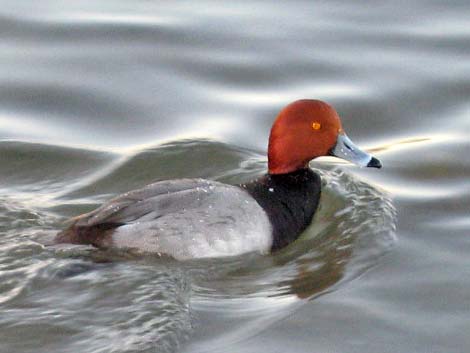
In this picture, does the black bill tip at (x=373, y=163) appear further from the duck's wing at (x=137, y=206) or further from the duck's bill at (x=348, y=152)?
the duck's wing at (x=137, y=206)

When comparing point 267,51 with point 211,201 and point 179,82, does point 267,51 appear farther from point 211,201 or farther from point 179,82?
point 211,201

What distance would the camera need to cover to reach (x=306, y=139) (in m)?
7.97

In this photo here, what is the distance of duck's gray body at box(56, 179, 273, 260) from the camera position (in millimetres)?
7309

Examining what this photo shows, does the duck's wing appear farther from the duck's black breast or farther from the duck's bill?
the duck's bill

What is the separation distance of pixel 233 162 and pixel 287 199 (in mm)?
1211

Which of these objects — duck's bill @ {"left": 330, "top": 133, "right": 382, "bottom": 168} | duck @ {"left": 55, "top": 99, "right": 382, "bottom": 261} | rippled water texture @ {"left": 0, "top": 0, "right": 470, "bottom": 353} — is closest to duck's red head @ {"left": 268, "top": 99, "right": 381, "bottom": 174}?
duck's bill @ {"left": 330, "top": 133, "right": 382, "bottom": 168}

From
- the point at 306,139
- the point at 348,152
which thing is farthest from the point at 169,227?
the point at 348,152

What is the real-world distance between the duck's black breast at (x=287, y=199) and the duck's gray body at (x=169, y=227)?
294 mm

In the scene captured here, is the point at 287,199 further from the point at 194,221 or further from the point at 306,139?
the point at 194,221

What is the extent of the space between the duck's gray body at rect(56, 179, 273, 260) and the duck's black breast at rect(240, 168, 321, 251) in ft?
0.96

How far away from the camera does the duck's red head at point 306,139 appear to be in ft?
26.1

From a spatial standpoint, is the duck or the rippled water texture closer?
the rippled water texture

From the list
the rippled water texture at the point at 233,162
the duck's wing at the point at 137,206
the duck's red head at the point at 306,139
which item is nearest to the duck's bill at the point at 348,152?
the duck's red head at the point at 306,139

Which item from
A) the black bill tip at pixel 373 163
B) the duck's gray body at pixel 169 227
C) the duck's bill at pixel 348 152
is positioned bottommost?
the duck's gray body at pixel 169 227
